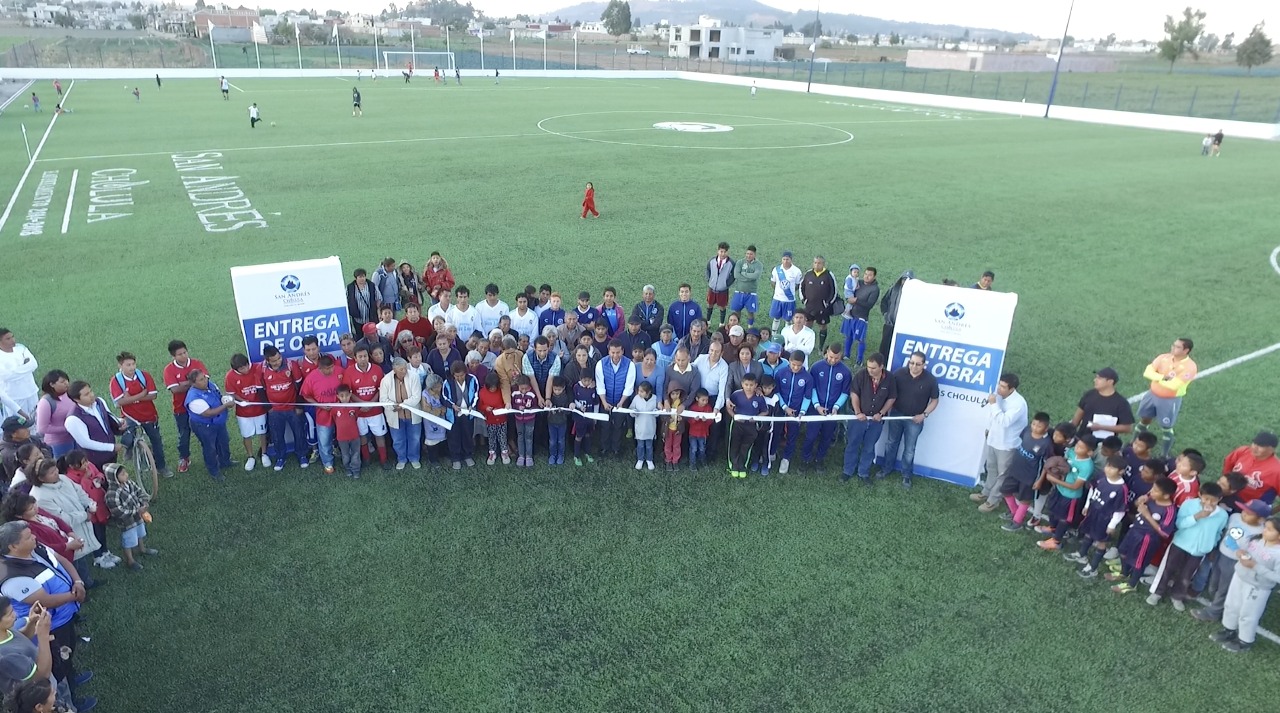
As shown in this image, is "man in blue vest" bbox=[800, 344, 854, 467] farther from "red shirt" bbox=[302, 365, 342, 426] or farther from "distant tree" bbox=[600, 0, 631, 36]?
"distant tree" bbox=[600, 0, 631, 36]

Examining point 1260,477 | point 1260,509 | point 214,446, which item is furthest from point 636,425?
point 1260,477

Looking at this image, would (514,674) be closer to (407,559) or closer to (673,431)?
(407,559)

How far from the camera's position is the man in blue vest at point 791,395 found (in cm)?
879

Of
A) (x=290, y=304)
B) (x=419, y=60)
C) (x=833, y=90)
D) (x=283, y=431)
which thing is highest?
(x=419, y=60)

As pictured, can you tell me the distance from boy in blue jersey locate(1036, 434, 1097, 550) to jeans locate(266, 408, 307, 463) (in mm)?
8019

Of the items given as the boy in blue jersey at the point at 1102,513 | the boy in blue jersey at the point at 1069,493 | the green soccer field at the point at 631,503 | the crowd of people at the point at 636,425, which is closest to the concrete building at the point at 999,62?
the green soccer field at the point at 631,503

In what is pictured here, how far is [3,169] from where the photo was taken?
23.8 m

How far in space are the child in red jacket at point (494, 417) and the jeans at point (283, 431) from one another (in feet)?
6.68

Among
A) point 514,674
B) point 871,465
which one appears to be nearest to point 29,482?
point 514,674

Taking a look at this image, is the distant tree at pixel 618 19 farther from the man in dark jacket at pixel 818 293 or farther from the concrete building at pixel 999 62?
the man in dark jacket at pixel 818 293

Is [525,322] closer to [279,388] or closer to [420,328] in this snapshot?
[420,328]

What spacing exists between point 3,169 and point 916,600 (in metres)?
29.2

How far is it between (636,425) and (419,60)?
7712 centimetres

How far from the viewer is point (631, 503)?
8328mm
